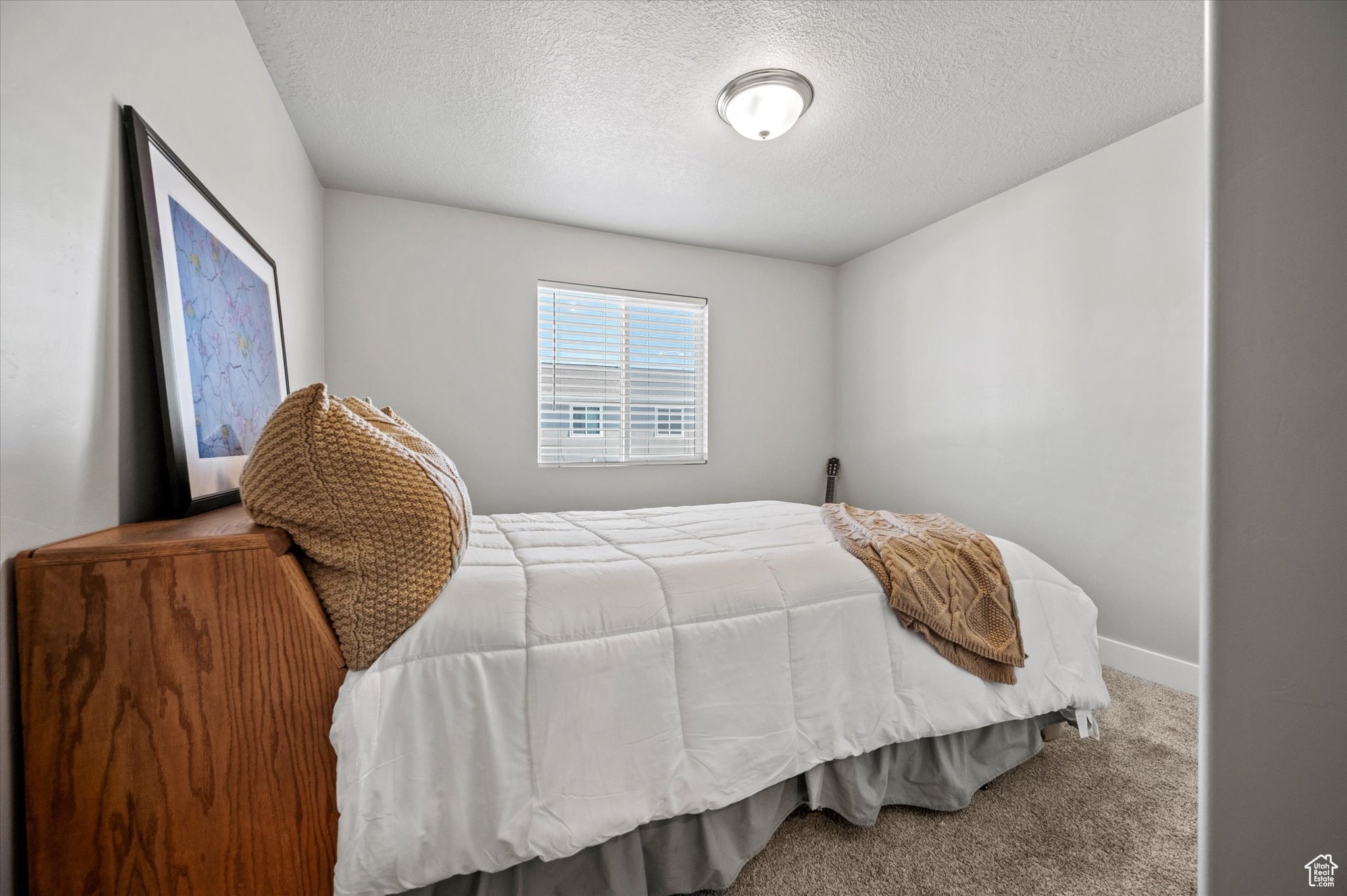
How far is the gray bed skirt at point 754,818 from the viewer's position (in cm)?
117

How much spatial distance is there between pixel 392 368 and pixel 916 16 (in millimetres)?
3049

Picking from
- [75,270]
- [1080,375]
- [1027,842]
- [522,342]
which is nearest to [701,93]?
[522,342]

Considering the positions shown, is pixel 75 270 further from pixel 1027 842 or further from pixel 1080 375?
pixel 1080 375

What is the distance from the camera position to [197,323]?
4.79 ft

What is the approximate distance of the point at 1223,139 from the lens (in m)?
0.23

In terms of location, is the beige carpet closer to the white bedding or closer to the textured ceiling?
the white bedding

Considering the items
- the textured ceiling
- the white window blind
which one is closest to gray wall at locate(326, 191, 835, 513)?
the white window blind

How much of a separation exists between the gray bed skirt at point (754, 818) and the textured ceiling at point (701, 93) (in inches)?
93.2

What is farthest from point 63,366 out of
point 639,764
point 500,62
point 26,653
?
point 500,62

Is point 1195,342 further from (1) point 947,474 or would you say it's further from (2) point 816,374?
(2) point 816,374

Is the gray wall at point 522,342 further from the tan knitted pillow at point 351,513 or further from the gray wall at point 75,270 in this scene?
the tan knitted pillow at point 351,513

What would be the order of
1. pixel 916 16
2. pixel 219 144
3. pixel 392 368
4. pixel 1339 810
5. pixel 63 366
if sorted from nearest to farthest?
pixel 1339 810, pixel 63 366, pixel 219 144, pixel 916 16, pixel 392 368

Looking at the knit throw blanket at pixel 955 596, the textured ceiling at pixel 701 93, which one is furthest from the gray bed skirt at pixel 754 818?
the textured ceiling at pixel 701 93

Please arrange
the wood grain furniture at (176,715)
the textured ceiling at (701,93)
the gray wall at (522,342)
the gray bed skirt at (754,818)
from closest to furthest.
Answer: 1. the wood grain furniture at (176,715)
2. the gray bed skirt at (754,818)
3. the textured ceiling at (701,93)
4. the gray wall at (522,342)
